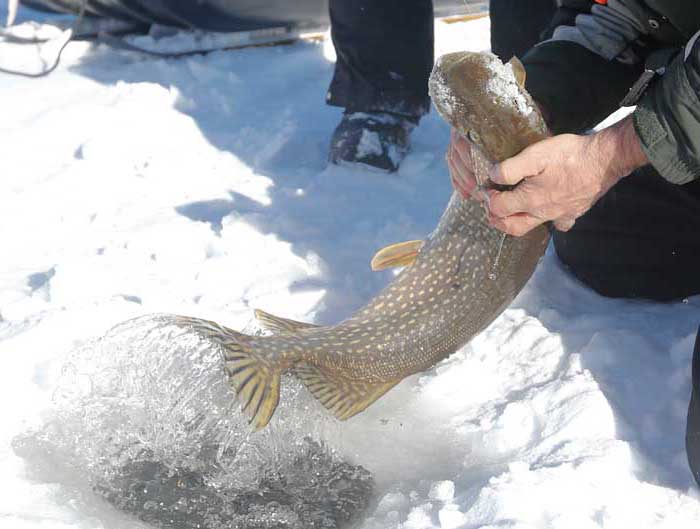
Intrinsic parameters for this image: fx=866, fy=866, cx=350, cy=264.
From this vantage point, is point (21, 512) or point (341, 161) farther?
point (341, 161)

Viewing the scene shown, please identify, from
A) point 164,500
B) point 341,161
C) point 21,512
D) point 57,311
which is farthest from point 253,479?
point 341,161

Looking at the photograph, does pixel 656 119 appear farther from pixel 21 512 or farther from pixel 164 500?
pixel 21 512

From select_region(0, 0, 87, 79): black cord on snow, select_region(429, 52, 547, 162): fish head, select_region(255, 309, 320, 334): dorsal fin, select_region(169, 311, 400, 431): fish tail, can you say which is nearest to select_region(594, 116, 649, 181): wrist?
select_region(429, 52, 547, 162): fish head

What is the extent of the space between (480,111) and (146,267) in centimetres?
149

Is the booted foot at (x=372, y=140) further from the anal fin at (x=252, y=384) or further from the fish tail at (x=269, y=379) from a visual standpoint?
the anal fin at (x=252, y=384)

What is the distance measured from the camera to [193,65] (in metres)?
4.47

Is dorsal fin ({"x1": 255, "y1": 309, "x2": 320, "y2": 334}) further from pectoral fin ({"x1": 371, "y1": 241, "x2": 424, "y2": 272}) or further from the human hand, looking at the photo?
the human hand

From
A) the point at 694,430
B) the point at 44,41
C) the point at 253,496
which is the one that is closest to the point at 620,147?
the point at 694,430

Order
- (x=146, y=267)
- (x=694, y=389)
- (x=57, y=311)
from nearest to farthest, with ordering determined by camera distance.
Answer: (x=694, y=389), (x=57, y=311), (x=146, y=267)

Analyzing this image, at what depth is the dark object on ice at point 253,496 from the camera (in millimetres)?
2033

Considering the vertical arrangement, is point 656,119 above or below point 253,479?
above

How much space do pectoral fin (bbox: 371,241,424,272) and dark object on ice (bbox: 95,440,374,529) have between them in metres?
0.51

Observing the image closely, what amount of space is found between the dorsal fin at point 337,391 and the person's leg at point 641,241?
0.97 m

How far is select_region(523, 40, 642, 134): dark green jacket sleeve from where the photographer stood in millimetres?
2355
